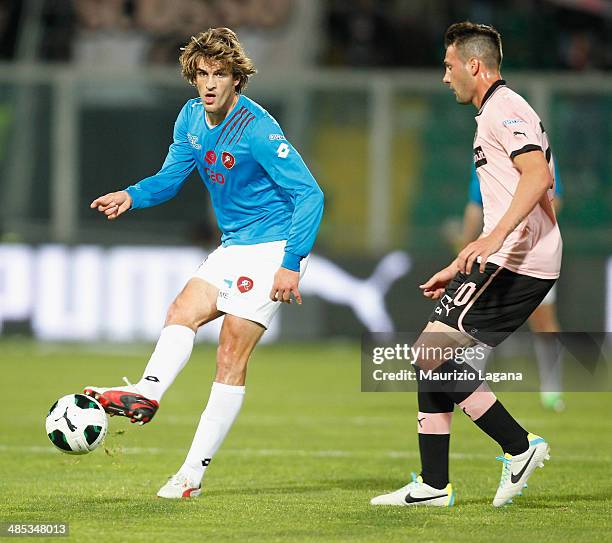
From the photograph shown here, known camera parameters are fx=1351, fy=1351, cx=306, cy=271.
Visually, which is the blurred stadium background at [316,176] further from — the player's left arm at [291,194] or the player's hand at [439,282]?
the player's left arm at [291,194]

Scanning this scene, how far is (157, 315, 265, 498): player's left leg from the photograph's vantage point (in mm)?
6848

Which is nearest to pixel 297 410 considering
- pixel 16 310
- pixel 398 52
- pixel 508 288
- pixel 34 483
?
pixel 34 483

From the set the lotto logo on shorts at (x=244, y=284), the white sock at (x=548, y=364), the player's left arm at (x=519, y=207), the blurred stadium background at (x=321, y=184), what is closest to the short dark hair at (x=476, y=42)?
the player's left arm at (x=519, y=207)

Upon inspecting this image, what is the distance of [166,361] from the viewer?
6.67 metres

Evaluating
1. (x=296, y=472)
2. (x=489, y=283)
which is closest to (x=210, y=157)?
(x=489, y=283)

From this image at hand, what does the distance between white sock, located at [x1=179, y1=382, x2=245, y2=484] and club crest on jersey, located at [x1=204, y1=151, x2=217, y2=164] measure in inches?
45.5

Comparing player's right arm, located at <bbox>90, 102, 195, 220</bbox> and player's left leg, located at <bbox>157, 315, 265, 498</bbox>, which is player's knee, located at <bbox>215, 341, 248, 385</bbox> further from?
player's right arm, located at <bbox>90, 102, 195, 220</bbox>

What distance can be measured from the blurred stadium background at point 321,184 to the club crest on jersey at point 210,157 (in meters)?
10.6

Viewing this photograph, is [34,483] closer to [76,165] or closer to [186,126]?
[186,126]

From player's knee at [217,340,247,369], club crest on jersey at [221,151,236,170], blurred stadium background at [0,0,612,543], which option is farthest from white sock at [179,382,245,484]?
blurred stadium background at [0,0,612,543]

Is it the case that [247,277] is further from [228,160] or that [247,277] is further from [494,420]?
[494,420]

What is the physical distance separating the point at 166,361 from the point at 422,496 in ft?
4.67

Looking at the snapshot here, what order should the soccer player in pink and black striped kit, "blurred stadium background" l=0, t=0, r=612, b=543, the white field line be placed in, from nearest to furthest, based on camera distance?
the soccer player in pink and black striped kit < the white field line < "blurred stadium background" l=0, t=0, r=612, b=543

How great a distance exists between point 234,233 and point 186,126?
2.04 feet
